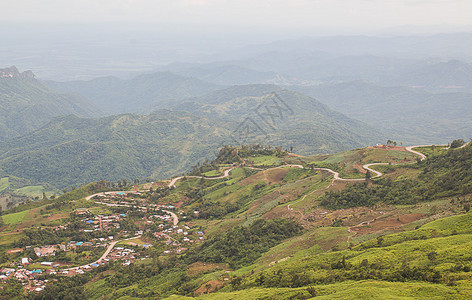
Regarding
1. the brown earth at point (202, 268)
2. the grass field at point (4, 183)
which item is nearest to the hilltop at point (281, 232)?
the brown earth at point (202, 268)

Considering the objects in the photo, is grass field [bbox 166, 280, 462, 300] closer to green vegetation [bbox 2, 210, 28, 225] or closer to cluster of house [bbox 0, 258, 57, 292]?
cluster of house [bbox 0, 258, 57, 292]

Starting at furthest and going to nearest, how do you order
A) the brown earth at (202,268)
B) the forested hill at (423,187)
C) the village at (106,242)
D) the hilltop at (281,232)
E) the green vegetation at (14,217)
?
the green vegetation at (14,217) → the village at (106,242) → the brown earth at (202,268) → the forested hill at (423,187) → the hilltop at (281,232)

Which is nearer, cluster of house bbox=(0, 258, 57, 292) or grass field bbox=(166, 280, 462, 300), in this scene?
grass field bbox=(166, 280, 462, 300)

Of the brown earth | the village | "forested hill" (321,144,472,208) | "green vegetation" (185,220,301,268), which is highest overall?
"forested hill" (321,144,472,208)

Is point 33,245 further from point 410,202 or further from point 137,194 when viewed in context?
point 410,202

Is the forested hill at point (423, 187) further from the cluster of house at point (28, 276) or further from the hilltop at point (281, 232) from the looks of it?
the cluster of house at point (28, 276)

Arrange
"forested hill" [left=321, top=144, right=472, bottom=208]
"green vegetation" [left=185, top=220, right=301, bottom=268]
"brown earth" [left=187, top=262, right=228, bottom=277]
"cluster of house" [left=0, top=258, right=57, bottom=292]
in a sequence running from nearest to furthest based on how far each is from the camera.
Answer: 1. "forested hill" [left=321, top=144, right=472, bottom=208]
2. "brown earth" [left=187, top=262, right=228, bottom=277]
3. "green vegetation" [left=185, top=220, right=301, bottom=268]
4. "cluster of house" [left=0, top=258, right=57, bottom=292]

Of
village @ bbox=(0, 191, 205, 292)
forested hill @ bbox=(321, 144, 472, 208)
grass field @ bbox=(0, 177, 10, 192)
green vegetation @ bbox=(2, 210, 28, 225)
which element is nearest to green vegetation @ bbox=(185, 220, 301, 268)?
forested hill @ bbox=(321, 144, 472, 208)

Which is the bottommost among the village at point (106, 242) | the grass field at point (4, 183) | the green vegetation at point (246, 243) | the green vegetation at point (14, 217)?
the grass field at point (4, 183)
